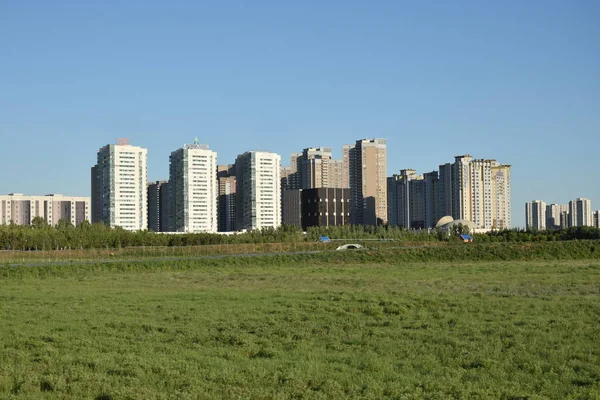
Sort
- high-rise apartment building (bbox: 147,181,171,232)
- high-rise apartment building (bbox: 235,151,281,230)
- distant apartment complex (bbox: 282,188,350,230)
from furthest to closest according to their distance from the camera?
high-rise apartment building (bbox: 147,181,171,232)
distant apartment complex (bbox: 282,188,350,230)
high-rise apartment building (bbox: 235,151,281,230)

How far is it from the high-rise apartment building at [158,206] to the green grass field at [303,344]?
408 ft

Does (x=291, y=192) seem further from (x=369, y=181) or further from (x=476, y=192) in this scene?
(x=476, y=192)

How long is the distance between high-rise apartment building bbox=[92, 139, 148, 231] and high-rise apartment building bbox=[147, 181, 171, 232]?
18773 millimetres

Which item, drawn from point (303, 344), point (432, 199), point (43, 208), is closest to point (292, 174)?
point (432, 199)

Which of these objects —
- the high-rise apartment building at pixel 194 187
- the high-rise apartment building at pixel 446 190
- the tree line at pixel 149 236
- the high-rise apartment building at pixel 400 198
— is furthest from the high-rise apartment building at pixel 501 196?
the high-rise apartment building at pixel 194 187

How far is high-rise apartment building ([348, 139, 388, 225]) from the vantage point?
16525 cm

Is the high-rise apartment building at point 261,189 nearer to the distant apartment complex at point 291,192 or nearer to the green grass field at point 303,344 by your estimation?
the distant apartment complex at point 291,192

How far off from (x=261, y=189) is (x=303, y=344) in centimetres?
12343

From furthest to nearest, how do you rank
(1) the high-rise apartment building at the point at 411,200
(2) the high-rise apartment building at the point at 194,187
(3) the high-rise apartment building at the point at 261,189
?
1. (1) the high-rise apartment building at the point at 411,200
2. (3) the high-rise apartment building at the point at 261,189
3. (2) the high-rise apartment building at the point at 194,187

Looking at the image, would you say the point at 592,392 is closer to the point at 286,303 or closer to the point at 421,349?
the point at 421,349

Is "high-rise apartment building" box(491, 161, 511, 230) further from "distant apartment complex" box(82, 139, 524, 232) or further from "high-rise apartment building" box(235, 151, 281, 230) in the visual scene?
"high-rise apartment building" box(235, 151, 281, 230)

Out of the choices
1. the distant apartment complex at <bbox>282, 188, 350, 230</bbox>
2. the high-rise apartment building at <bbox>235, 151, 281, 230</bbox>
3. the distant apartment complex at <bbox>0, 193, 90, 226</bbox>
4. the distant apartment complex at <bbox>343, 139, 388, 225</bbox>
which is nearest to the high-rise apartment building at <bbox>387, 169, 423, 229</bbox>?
the distant apartment complex at <bbox>343, 139, 388, 225</bbox>

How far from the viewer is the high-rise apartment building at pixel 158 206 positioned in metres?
151

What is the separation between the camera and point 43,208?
15975cm
